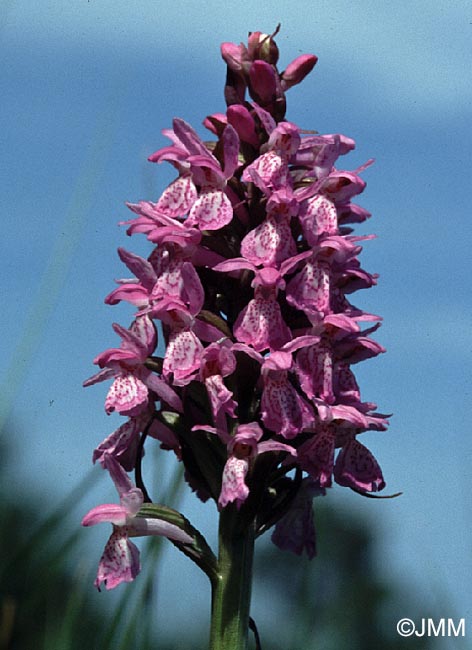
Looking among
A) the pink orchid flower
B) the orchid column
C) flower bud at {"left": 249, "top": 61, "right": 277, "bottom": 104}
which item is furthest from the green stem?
flower bud at {"left": 249, "top": 61, "right": 277, "bottom": 104}

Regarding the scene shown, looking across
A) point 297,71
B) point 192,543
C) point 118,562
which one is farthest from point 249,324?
point 297,71

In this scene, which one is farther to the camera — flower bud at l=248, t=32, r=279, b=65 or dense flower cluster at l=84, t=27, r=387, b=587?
flower bud at l=248, t=32, r=279, b=65

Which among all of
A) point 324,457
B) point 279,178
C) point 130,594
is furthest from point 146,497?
point 279,178

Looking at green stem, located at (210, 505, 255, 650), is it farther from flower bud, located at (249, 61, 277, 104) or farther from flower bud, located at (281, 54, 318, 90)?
flower bud, located at (281, 54, 318, 90)

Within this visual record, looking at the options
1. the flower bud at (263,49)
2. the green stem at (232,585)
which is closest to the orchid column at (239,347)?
the green stem at (232,585)

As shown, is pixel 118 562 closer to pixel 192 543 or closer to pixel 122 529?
pixel 122 529

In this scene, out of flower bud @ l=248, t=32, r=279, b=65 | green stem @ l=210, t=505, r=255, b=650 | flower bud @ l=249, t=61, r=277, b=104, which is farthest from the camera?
flower bud @ l=248, t=32, r=279, b=65

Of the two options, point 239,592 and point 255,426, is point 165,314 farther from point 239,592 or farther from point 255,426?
point 239,592

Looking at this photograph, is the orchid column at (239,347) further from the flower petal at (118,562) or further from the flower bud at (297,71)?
the flower bud at (297,71)
